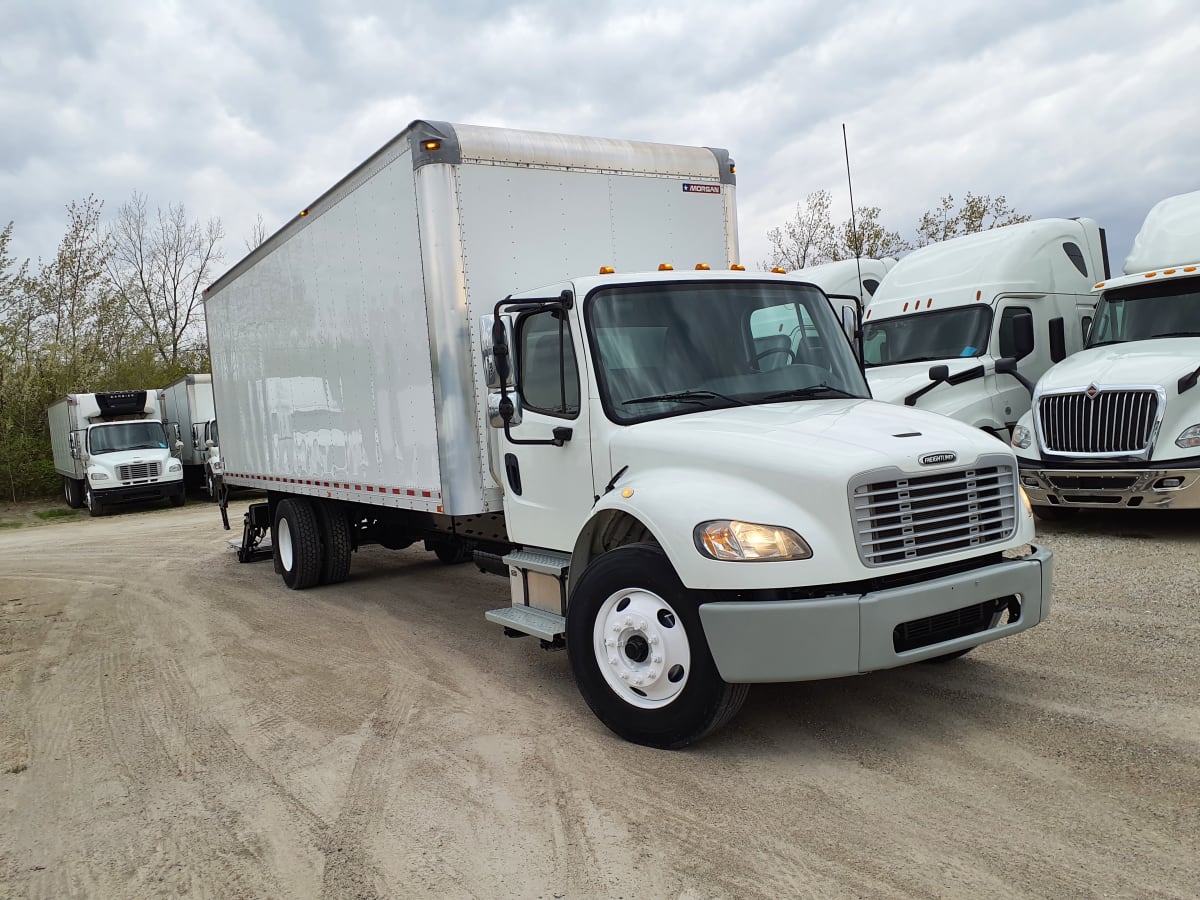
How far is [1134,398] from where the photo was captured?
955 cm

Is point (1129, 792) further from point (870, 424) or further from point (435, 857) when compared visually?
point (435, 857)

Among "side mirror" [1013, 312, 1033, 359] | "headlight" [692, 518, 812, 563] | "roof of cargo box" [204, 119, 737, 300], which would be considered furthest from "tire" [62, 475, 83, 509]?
"headlight" [692, 518, 812, 563]

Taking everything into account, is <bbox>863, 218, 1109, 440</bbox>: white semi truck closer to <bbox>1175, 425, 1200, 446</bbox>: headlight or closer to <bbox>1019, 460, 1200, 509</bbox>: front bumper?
<bbox>1019, 460, 1200, 509</bbox>: front bumper

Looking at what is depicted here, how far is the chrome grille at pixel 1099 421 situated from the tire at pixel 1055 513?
1336 millimetres

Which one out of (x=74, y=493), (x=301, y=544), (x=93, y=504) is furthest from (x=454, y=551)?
(x=74, y=493)

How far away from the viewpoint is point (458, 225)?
6.23 m

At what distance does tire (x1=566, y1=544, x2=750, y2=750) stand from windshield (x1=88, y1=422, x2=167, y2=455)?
23.7 metres

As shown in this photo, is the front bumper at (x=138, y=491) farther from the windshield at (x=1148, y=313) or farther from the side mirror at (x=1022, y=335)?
the windshield at (x=1148, y=313)

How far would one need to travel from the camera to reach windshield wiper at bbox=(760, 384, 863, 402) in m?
5.29

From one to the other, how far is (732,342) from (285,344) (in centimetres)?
585

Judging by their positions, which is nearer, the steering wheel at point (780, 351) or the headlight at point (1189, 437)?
the steering wheel at point (780, 351)

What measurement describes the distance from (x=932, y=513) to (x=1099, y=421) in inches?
257

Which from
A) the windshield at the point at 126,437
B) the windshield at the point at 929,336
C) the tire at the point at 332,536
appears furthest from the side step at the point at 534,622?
the windshield at the point at 126,437

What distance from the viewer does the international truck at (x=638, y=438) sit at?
4184mm
